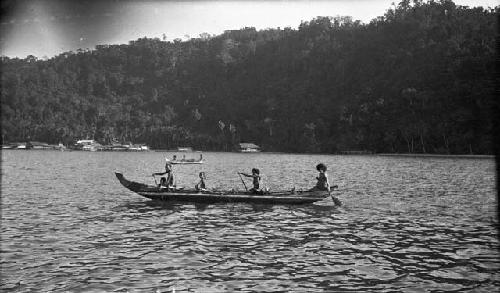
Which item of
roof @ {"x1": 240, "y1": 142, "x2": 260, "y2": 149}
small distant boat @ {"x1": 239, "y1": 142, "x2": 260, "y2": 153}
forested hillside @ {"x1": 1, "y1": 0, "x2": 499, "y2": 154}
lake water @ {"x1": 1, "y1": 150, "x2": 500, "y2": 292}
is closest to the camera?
lake water @ {"x1": 1, "y1": 150, "x2": 500, "y2": 292}

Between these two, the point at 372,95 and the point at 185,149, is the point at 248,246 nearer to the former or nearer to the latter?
the point at 372,95

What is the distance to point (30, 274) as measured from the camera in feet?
46.1

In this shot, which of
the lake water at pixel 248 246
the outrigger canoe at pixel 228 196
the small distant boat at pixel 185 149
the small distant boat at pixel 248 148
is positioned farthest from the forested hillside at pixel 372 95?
the lake water at pixel 248 246

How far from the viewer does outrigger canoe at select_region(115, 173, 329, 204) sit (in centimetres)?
2811

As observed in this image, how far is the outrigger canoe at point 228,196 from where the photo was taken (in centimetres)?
2811

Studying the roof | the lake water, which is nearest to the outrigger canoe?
the lake water

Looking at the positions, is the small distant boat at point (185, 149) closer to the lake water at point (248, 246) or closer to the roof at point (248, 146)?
the roof at point (248, 146)

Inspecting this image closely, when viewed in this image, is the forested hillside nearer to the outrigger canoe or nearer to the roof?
the roof

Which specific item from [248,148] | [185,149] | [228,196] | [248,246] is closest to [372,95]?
[248,148]

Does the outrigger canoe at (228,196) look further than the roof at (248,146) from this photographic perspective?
No

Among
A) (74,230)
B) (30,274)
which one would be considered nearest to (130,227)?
(74,230)

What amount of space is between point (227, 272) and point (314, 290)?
115 inches

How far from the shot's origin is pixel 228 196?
28609 mm

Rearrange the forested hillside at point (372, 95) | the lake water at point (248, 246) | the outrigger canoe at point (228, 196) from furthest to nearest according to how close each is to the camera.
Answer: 1. the forested hillside at point (372, 95)
2. the outrigger canoe at point (228, 196)
3. the lake water at point (248, 246)
